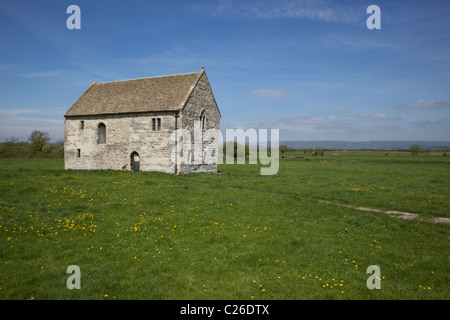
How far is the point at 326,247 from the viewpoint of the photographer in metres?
9.19

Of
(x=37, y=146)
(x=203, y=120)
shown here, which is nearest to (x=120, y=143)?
(x=203, y=120)

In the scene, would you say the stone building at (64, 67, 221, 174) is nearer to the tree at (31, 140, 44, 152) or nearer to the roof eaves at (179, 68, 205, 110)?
the roof eaves at (179, 68, 205, 110)

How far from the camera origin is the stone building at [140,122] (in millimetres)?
27906

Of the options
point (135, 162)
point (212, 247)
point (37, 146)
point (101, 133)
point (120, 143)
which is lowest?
point (212, 247)

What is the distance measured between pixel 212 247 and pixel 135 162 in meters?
22.9

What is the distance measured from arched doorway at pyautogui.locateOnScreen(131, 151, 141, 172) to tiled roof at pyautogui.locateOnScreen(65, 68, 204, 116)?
492 cm

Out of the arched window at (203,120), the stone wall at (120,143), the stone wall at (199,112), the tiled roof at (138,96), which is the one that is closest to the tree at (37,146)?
the tiled roof at (138,96)

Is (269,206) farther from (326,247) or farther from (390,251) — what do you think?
(390,251)

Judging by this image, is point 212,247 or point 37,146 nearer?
point 212,247

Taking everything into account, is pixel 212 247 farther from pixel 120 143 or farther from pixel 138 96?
pixel 138 96

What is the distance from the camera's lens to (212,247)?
9.07 metres

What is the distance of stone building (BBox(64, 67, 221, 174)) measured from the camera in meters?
27.9

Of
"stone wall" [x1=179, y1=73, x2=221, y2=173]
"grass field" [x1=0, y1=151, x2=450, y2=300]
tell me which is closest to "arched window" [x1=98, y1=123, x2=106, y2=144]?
"stone wall" [x1=179, y1=73, x2=221, y2=173]
